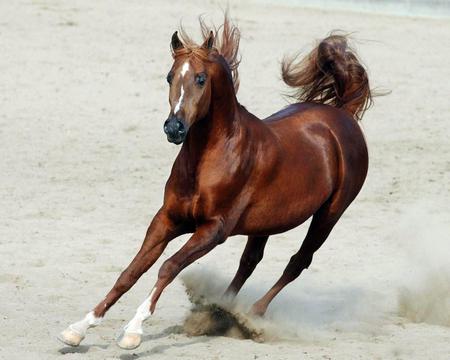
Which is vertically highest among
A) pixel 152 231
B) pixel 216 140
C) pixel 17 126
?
pixel 216 140

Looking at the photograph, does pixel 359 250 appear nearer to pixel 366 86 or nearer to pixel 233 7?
pixel 366 86

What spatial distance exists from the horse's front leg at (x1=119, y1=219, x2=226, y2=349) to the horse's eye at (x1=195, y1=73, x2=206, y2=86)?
0.74m

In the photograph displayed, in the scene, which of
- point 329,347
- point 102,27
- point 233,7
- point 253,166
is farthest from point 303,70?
point 233,7

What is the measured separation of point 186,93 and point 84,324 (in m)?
1.30

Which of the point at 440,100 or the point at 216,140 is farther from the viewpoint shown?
the point at 440,100

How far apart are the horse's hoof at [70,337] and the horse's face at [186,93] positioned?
1.17 m

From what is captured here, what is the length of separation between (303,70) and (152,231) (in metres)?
2.07

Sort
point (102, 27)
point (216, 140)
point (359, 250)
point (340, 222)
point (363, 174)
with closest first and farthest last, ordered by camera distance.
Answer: point (216, 140), point (363, 174), point (359, 250), point (340, 222), point (102, 27)

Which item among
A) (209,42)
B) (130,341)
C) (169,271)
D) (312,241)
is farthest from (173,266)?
(312,241)

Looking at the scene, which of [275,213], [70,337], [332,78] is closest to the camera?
[70,337]

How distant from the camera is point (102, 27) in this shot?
1508cm

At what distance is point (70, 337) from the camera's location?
236 inches

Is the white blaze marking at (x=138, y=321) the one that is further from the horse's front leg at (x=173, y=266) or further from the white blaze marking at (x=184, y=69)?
the white blaze marking at (x=184, y=69)

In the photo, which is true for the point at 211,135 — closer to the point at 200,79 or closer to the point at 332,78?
the point at 200,79
